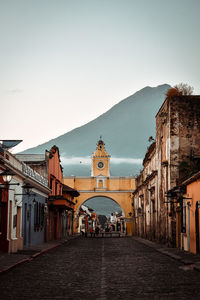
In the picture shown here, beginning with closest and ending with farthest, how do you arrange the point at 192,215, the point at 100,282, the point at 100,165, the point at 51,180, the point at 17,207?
the point at 100,282 < the point at 192,215 < the point at 17,207 < the point at 51,180 < the point at 100,165

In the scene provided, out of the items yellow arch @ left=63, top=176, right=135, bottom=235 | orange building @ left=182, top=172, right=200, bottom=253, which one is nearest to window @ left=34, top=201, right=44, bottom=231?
orange building @ left=182, top=172, right=200, bottom=253

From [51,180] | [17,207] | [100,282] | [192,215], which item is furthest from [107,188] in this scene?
[100,282]

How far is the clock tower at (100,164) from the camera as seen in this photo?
73.6m

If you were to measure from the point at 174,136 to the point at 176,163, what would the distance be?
145 centimetres

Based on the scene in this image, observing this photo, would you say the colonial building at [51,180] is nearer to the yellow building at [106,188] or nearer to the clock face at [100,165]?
the yellow building at [106,188]

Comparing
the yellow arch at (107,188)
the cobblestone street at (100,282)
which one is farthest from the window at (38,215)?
the yellow arch at (107,188)

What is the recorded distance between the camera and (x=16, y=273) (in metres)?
12.0

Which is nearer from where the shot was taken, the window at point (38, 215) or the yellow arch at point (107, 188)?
the window at point (38, 215)

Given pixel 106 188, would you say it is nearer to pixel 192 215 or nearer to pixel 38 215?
pixel 38 215

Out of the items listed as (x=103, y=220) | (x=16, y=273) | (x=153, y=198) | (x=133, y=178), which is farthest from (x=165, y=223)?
(x=103, y=220)

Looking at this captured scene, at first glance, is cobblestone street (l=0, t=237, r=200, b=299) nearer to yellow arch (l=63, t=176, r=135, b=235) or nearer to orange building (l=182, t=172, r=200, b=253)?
orange building (l=182, t=172, r=200, b=253)

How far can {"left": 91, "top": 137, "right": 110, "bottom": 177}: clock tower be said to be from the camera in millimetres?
73625

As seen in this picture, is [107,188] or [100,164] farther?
[100,164]

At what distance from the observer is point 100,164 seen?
75375mm
